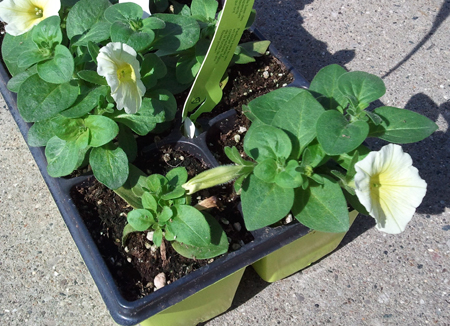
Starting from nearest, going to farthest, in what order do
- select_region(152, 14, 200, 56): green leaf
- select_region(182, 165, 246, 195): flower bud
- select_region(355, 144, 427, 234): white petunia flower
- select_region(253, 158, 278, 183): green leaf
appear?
select_region(355, 144, 427, 234): white petunia flower → select_region(253, 158, 278, 183): green leaf → select_region(182, 165, 246, 195): flower bud → select_region(152, 14, 200, 56): green leaf

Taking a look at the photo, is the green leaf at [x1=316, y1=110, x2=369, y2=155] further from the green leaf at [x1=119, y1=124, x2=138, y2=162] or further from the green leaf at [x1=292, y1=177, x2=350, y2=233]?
the green leaf at [x1=119, y1=124, x2=138, y2=162]

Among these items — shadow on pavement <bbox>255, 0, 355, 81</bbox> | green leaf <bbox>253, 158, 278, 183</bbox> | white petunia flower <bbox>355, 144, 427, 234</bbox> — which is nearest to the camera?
white petunia flower <bbox>355, 144, 427, 234</bbox>

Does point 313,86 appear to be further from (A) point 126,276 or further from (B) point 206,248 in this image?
(A) point 126,276

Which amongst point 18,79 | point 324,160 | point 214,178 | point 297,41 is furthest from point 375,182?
point 297,41

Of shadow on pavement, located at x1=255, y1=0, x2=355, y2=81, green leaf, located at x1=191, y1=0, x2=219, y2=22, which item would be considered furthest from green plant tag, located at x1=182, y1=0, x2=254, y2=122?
shadow on pavement, located at x1=255, y1=0, x2=355, y2=81

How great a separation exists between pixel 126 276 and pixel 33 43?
70cm

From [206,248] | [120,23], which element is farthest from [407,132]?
[120,23]

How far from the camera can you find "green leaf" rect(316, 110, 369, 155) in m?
1.09

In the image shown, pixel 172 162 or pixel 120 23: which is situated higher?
pixel 120 23

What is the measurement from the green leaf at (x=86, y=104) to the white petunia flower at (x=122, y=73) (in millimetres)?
157

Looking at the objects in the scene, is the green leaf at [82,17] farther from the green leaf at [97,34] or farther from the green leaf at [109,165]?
the green leaf at [109,165]

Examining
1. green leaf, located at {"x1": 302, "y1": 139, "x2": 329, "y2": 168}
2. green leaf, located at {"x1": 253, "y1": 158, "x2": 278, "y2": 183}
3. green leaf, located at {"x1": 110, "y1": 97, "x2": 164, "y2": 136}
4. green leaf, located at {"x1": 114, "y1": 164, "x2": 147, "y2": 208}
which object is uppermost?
green leaf, located at {"x1": 302, "y1": 139, "x2": 329, "y2": 168}

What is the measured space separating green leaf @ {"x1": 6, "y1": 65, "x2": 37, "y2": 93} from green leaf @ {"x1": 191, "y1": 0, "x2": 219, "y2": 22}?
1.77ft

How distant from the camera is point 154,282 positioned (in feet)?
4.24
